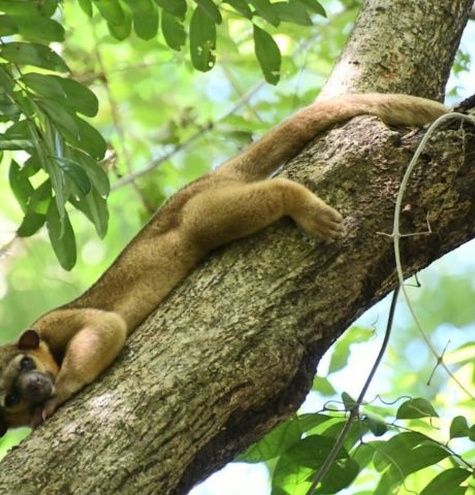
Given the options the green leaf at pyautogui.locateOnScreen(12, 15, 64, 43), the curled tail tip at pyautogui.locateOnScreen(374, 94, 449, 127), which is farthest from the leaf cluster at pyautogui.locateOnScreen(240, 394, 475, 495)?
the green leaf at pyautogui.locateOnScreen(12, 15, 64, 43)

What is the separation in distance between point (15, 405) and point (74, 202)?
1107mm

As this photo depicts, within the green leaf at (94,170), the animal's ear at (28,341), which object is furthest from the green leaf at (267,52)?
the animal's ear at (28,341)

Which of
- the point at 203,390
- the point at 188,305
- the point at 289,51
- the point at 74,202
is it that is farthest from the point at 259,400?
the point at 289,51

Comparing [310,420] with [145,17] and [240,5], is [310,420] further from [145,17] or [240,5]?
[145,17]

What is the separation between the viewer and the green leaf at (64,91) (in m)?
4.52

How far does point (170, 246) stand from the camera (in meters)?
5.33

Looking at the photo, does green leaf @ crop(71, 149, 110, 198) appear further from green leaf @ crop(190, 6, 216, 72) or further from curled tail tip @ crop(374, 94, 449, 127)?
curled tail tip @ crop(374, 94, 449, 127)

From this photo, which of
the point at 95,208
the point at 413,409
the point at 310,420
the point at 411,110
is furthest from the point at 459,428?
the point at 95,208

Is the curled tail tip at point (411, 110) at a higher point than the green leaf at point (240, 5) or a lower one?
lower

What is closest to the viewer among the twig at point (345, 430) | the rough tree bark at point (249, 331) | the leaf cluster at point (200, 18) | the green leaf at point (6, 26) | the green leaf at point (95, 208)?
the rough tree bark at point (249, 331)

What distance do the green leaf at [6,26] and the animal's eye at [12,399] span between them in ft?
5.98

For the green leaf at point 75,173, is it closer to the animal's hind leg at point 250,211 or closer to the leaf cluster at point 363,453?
the animal's hind leg at point 250,211

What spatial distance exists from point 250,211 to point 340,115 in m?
0.67

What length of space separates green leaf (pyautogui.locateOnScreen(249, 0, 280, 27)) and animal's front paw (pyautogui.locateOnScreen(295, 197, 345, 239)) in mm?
1075
